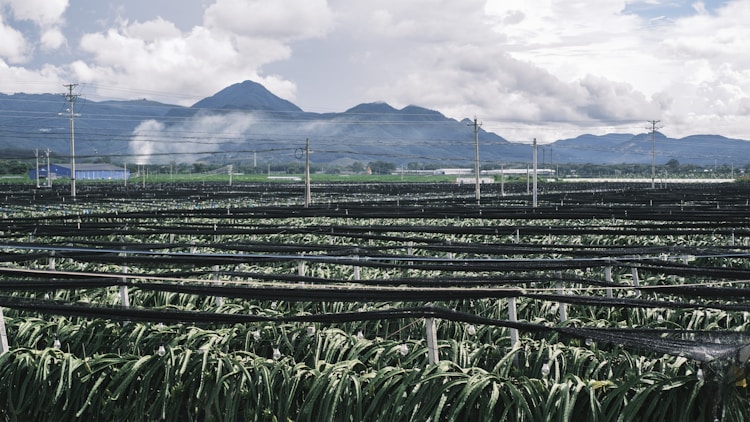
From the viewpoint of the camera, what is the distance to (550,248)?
33.0ft

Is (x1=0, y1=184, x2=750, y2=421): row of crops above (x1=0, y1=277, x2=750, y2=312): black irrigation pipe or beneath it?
beneath

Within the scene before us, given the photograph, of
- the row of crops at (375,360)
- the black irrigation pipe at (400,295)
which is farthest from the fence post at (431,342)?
the black irrigation pipe at (400,295)

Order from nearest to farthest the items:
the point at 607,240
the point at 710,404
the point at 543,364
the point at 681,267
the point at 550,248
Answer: the point at 710,404 → the point at 543,364 → the point at 681,267 → the point at 550,248 → the point at 607,240

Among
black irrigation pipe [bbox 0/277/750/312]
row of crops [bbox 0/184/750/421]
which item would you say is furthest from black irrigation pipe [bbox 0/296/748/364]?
black irrigation pipe [bbox 0/277/750/312]

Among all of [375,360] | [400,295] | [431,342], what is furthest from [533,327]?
[375,360]

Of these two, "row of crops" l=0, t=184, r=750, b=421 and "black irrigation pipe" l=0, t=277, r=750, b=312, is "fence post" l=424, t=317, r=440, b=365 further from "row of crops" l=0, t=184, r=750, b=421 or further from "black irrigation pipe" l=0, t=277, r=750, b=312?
"black irrigation pipe" l=0, t=277, r=750, b=312

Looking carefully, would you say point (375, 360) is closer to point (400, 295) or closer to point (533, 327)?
point (400, 295)

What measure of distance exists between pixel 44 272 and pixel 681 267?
518 cm

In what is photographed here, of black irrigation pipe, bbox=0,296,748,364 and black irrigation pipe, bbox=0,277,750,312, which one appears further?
black irrigation pipe, bbox=0,277,750,312

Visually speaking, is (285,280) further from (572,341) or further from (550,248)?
(550,248)

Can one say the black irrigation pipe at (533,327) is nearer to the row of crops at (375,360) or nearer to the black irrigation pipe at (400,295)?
the row of crops at (375,360)

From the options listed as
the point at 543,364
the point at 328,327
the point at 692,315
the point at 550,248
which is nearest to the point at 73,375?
the point at 328,327

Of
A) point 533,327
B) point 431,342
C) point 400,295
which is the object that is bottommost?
point 431,342

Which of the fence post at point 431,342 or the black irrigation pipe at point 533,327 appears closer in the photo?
the black irrigation pipe at point 533,327
